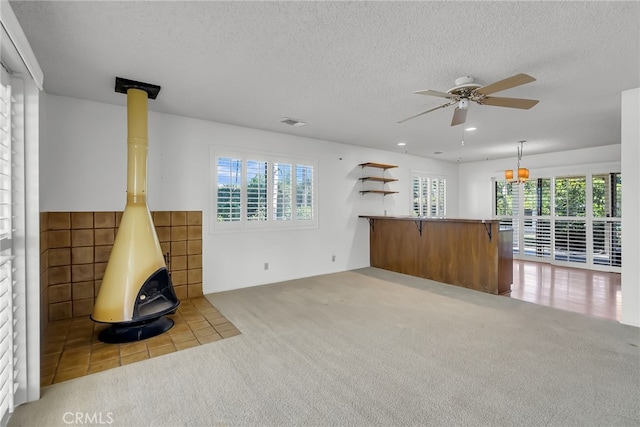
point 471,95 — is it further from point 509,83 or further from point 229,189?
point 229,189

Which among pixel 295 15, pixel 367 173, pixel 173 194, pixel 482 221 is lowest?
pixel 482 221

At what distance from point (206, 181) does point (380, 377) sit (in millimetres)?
3250

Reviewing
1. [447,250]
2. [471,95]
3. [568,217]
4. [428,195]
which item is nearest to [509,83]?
[471,95]

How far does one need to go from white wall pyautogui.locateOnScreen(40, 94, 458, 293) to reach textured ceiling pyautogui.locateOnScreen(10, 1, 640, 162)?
311 millimetres

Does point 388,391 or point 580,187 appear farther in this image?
point 580,187

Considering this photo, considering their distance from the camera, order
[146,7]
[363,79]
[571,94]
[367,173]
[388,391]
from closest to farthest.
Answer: [146,7], [388,391], [363,79], [571,94], [367,173]

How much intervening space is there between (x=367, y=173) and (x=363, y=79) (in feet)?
10.8

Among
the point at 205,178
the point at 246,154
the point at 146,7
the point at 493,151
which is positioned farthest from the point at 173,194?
the point at 493,151

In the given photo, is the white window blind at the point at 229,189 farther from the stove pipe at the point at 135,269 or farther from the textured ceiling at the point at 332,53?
the stove pipe at the point at 135,269

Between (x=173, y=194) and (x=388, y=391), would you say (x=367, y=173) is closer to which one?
(x=173, y=194)

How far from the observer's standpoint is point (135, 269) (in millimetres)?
2787

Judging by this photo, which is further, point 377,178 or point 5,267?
point 377,178

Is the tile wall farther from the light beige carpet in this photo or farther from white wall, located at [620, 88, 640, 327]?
white wall, located at [620, 88, 640, 327]

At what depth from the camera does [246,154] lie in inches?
181
